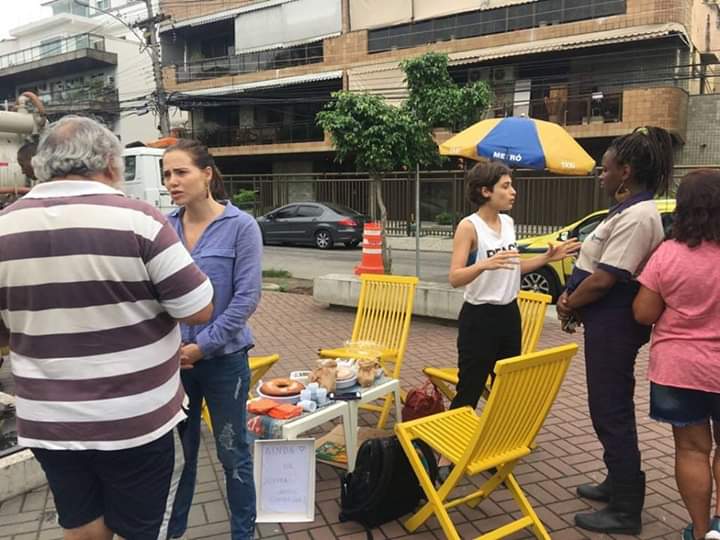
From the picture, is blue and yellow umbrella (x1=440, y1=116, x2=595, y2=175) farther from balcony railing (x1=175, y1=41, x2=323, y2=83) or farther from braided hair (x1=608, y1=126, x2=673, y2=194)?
balcony railing (x1=175, y1=41, x2=323, y2=83)

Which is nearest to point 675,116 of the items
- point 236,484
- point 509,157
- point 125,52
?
point 509,157

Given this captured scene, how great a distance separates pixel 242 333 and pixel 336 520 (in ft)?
3.88

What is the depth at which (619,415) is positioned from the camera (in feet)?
9.46

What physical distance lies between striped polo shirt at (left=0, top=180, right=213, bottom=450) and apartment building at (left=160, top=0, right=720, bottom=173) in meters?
18.9

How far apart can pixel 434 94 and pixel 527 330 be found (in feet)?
20.5

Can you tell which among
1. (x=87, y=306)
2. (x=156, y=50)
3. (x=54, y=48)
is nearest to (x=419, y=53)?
(x=156, y=50)

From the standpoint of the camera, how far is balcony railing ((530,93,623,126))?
1883 centimetres

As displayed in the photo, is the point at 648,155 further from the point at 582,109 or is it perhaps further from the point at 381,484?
the point at 582,109

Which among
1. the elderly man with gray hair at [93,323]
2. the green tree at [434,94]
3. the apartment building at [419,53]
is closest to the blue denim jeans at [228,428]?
the elderly man with gray hair at [93,323]

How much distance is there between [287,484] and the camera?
9.45 ft

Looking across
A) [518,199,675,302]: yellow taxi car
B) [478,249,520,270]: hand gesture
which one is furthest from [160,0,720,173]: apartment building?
[478,249,520,270]: hand gesture

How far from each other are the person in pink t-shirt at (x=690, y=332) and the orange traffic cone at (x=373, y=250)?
678 centimetres

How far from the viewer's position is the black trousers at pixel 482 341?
334cm

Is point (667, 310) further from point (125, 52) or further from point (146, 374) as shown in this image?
point (125, 52)
